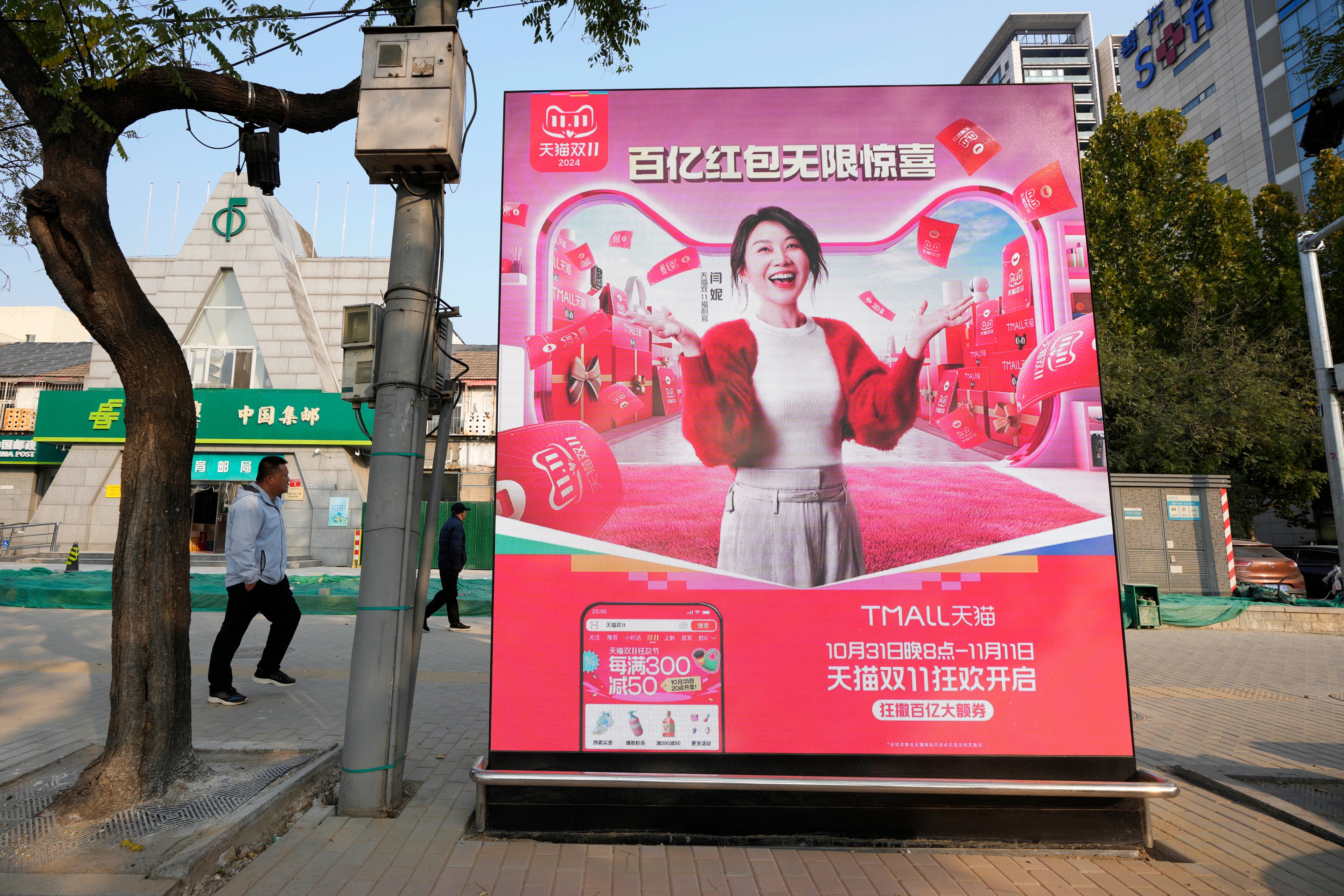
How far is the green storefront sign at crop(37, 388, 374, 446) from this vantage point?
2109 cm

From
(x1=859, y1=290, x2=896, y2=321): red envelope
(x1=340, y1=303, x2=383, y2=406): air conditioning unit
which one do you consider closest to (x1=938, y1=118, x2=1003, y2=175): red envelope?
(x1=859, y1=290, x2=896, y2=321): red envelope

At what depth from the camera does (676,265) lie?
158 inches

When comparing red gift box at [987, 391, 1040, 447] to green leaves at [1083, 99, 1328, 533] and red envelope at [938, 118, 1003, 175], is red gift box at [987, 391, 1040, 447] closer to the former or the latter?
red envelope at [938, 118, 1003, 175]

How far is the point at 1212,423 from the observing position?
18.5 meters

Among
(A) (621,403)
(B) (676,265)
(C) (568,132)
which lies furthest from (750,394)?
(C) (568,132)

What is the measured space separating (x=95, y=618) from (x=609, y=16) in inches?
461

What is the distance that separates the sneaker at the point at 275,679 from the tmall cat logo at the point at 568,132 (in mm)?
5453

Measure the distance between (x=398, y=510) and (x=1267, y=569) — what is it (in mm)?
18256

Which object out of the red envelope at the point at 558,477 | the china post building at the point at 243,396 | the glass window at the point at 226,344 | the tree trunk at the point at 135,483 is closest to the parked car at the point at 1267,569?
the red envelope at the point at 558,477

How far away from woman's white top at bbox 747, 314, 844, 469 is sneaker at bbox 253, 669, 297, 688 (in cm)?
546

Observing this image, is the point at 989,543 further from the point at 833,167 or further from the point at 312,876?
the point at 312,876

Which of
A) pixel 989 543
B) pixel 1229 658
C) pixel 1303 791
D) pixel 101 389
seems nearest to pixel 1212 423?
pixel 1229 658

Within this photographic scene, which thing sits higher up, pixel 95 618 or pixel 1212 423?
pixel 1212 423

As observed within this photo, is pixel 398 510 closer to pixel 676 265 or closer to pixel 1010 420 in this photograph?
pixel 676 265
